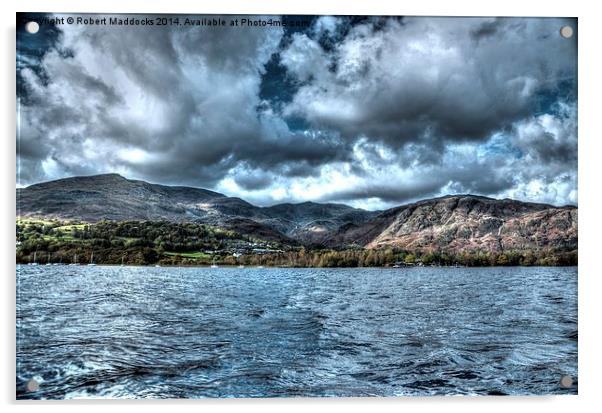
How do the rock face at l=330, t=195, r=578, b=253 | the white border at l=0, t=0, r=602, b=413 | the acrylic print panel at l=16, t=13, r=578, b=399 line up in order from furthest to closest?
the rock face at l=330, t=195, r=578, b=253 < the acrylic print panel at l=16, t=13, r=578, b=399 < the white border at l=0, t=0, r=602, b=413

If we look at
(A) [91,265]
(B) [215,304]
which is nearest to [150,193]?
(A) [91,265]

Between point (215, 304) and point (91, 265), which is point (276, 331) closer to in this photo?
point (215, 304)

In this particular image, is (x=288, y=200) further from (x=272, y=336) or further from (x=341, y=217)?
(x=272, y=336)

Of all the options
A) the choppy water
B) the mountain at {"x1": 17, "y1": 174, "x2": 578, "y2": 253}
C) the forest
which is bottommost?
the choppy water

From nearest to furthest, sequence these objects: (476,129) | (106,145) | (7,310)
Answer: (7,310) → (106,145) → (476,129)

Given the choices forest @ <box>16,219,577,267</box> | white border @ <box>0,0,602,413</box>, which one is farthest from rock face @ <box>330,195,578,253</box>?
white border @ <box>0,0,602,413</box>

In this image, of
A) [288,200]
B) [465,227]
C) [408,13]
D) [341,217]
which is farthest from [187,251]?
[408,13]

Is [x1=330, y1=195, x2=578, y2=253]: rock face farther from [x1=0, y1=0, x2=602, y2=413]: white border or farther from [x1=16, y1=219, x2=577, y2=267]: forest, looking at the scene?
[x1=0, y1=0, x2=602, y2=413]: white border
